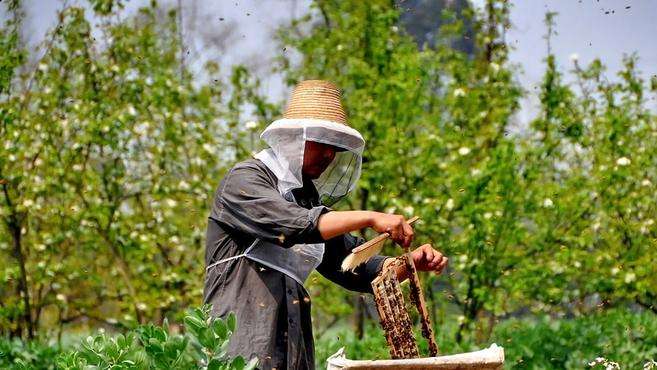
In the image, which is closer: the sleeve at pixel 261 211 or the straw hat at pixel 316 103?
the sleeve at pixel 261 211

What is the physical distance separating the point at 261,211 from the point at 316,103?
571 mm

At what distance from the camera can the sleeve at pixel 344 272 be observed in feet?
11.9

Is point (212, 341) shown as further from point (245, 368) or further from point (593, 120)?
point (593, 120)

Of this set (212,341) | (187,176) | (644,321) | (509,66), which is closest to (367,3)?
(509,66)

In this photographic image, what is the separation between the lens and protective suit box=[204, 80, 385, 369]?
3.13 meters

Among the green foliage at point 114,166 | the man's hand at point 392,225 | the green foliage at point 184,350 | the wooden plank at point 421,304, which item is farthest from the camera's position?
the green foliage at point 114,166

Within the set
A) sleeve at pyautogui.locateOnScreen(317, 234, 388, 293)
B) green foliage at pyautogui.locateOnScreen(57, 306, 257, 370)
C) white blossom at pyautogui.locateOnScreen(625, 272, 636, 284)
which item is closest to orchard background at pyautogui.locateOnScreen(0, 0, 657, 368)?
white blossom at pyautogui.locateOnScreen(625, 272, 636, 284)

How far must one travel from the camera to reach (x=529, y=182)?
8.05 metres

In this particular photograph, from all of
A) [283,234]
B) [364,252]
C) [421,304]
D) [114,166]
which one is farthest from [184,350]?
[114,166]

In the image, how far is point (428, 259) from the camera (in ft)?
11.6

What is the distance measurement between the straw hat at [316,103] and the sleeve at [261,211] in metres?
0.29

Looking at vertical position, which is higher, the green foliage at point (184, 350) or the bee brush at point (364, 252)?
the bee brush at point (364, 252)

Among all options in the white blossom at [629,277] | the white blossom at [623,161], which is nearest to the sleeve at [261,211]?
the white blossom at [629,277]

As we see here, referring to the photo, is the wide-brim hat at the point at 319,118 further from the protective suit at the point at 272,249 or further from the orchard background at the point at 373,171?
the orchard background at the point at 373,171
